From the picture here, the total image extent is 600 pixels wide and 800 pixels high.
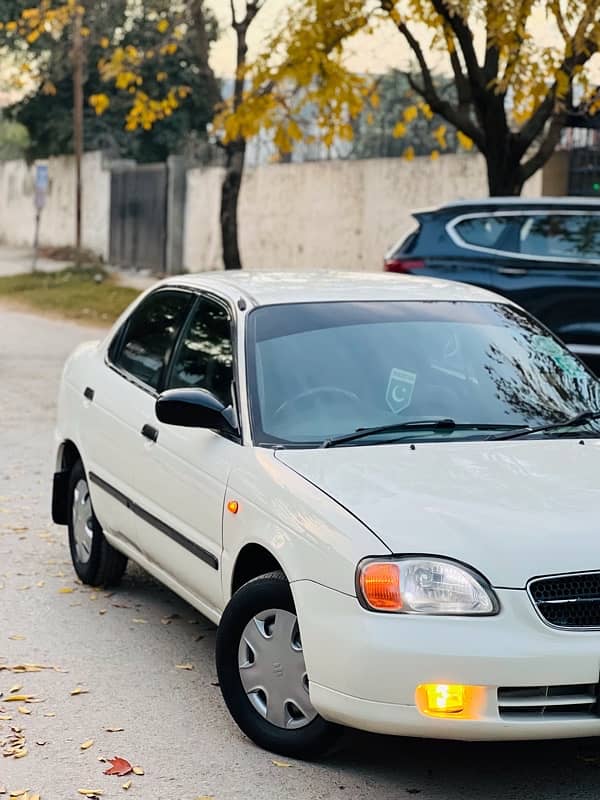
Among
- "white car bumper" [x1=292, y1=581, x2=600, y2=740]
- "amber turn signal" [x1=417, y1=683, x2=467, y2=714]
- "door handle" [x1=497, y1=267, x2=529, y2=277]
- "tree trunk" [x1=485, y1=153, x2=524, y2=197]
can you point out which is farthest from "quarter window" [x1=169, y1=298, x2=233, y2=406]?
"tree trunk" [x1=485, y1=153, x2=524, y2=197]

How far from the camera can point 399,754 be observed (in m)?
4.89

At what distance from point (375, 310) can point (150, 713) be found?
1820 millimetres

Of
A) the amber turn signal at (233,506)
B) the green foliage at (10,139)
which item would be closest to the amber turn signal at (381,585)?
the amber turn signal at (233,506)

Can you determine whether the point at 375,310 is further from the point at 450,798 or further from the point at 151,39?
the point at 151,39

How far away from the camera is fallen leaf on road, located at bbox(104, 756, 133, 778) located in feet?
15.2

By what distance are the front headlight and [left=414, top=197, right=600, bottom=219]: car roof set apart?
28.9 ft

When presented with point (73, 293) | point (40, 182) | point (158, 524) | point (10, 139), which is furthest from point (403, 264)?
point (10, 139)

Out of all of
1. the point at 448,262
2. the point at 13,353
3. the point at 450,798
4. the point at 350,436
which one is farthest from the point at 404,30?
the point at 450,798

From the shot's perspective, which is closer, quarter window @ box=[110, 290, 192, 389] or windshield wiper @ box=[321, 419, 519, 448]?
windshield wiper @ box=[321, 419, 519, 448]

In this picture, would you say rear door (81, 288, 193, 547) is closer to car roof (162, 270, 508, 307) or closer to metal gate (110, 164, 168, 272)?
car roof (162, 270, 508, 307)

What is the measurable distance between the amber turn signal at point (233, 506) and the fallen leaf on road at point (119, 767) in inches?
36.2

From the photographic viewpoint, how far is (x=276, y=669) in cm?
479

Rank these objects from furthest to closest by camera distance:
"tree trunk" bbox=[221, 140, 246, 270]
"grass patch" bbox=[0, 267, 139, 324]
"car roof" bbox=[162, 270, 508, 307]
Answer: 1. "grass patch" bbox=[0, 267, 139, 324]
2. "tree trunk" bbox=[221, 140, 246, 270]
3. "car roof" bbox=[162, 270, 508, 307]

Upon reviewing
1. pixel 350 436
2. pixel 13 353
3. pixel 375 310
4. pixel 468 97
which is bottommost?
pixel 13 353
